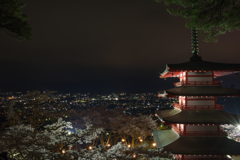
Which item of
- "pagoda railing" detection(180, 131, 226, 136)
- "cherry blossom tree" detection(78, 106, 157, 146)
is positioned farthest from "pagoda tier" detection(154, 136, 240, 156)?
"cherry blossom tree" detection(78, 106, 157, 146)

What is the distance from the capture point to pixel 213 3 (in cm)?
630

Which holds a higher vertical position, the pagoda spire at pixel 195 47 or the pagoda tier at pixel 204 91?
the pagoda spire at pixel 195 47

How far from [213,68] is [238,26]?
20.4 feet

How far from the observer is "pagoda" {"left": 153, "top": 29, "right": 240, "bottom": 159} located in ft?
36.6

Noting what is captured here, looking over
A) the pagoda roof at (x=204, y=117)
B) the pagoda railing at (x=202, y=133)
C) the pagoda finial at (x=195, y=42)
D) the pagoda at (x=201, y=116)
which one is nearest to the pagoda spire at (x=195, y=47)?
the pagoda finial at (x=195, y=42)

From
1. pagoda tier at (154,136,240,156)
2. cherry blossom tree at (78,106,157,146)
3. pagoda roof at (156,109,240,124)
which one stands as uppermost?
pagoda roof at (156,109,240,124)

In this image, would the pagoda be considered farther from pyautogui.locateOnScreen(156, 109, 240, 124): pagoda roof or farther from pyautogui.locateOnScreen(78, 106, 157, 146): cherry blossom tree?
pyautogui.locateOnScreen(78, 106, 157, 146): cherry blossom tree

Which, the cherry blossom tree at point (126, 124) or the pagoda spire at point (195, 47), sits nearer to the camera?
the pagoda spire at point (195, 47)

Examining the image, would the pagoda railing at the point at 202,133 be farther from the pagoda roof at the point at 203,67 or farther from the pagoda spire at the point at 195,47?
the pagoda spire at the point at 195,47

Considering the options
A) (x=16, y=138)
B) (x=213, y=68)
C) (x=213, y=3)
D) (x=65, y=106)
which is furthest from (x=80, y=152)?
(x=65, y=106)

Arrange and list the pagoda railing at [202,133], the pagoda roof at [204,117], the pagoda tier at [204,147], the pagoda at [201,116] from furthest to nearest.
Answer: the pagoda railing at [202,133] → the pagoda roof at [204,117] → the pagoda at [201,116] → the pagoda tier at [204,147]

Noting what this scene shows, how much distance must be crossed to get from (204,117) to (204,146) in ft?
6.44

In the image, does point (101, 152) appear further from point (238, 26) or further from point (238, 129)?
point (238, 129)

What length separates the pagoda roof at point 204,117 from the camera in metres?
11.4
